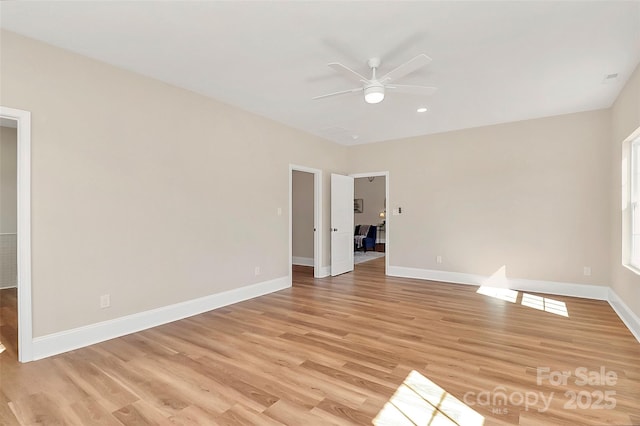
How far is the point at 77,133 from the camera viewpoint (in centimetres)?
289

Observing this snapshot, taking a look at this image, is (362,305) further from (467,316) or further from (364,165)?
(364,165)

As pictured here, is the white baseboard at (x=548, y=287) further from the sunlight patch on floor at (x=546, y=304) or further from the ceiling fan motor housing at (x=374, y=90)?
the ceiling fan motor housing at (x=374, y=90)

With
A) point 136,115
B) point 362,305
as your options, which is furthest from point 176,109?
point 362,305

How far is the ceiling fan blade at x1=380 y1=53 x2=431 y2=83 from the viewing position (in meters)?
2.45

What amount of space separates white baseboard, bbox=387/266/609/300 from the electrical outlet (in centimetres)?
470

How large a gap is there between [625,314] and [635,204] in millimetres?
1250

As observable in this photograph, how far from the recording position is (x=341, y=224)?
6.32 meters

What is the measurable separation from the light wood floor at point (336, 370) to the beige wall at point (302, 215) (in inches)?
140

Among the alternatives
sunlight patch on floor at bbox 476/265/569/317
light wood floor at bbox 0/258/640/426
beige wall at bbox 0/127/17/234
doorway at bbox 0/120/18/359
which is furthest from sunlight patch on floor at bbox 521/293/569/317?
beige wall at bbox 0/127/17/234

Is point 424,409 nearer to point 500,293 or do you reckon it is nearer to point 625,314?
point 625,314

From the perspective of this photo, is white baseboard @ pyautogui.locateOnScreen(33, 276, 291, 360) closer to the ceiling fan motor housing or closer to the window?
the ceiling fan motor housing

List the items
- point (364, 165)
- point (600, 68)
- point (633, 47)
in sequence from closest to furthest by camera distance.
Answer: point (633, 47)
point (600, 68)
point (364, 165)

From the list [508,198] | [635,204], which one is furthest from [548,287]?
[635,204]

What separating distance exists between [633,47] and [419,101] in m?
1.97
